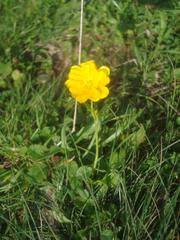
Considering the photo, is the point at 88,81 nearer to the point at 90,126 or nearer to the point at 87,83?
the point at 87,83

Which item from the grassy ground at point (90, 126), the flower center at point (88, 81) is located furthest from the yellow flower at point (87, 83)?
the grassy ground at point (90, 126)

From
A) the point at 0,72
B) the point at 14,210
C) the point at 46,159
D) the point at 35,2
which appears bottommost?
the point at 14,210

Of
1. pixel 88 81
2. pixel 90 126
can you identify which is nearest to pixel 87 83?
pixel 88 81

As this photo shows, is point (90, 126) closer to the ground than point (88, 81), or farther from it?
closer to the ground

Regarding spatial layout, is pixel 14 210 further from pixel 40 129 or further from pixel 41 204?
pixel 40 129

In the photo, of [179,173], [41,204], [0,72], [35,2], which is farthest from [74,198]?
[35,2]

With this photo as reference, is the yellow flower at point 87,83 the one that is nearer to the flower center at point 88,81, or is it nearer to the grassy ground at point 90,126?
the flower center at point 88,81
